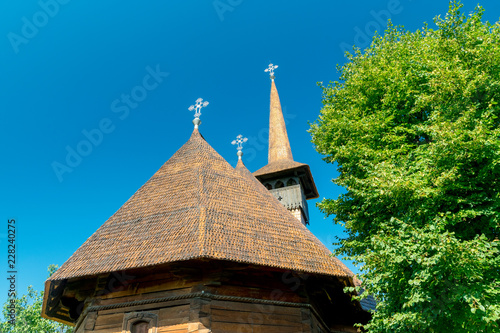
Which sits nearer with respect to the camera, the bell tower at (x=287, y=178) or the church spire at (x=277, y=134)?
the bell tower at (x=287, y=178)

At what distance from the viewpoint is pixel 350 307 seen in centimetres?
934

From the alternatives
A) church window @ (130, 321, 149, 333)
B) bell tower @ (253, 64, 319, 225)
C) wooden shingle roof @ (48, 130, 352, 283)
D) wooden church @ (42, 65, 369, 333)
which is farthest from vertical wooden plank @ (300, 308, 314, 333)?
bell tower @ (253, 64, 319, 225)

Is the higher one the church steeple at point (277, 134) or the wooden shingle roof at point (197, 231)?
the church steeple at point (277, 134)

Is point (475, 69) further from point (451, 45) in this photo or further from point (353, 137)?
point (353, 137)

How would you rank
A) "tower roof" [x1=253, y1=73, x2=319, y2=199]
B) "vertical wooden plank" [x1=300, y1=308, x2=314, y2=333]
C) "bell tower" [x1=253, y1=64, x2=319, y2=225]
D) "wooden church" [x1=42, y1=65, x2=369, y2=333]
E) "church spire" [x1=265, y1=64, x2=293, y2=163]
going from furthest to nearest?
"church spire" [x1=265, y1=64, x2=293, y2=163], "tower roof" [x1=253, y1=73, x2=319, y2=199], "bell tower" [x1=253, y1=64, x2=319, y2=225], "vertical wooden plank" [x1=300, y1=308, x2=314, y2=333], "wooden church" [x1=42, y1=65, x2=369, y2=333]

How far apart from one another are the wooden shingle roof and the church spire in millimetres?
→ 14761

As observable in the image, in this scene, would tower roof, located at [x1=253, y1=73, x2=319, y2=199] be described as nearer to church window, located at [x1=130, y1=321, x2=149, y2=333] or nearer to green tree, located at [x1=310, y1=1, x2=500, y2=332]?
green tree, located at [x1=310, y1=1, x2=500, y2=332]

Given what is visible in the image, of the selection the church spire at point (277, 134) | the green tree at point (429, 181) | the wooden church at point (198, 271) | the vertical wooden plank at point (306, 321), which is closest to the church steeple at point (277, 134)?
the church spire at point (277, 134)

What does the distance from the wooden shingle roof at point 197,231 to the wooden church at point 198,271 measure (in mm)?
27

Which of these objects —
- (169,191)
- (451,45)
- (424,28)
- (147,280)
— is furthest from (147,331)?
(424,28)

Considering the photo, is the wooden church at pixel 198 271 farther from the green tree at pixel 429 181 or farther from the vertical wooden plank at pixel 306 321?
the green tree at pixel 429 181

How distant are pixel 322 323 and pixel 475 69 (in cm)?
679

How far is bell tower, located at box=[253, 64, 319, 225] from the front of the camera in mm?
20377

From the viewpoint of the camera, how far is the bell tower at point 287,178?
20377 mm
